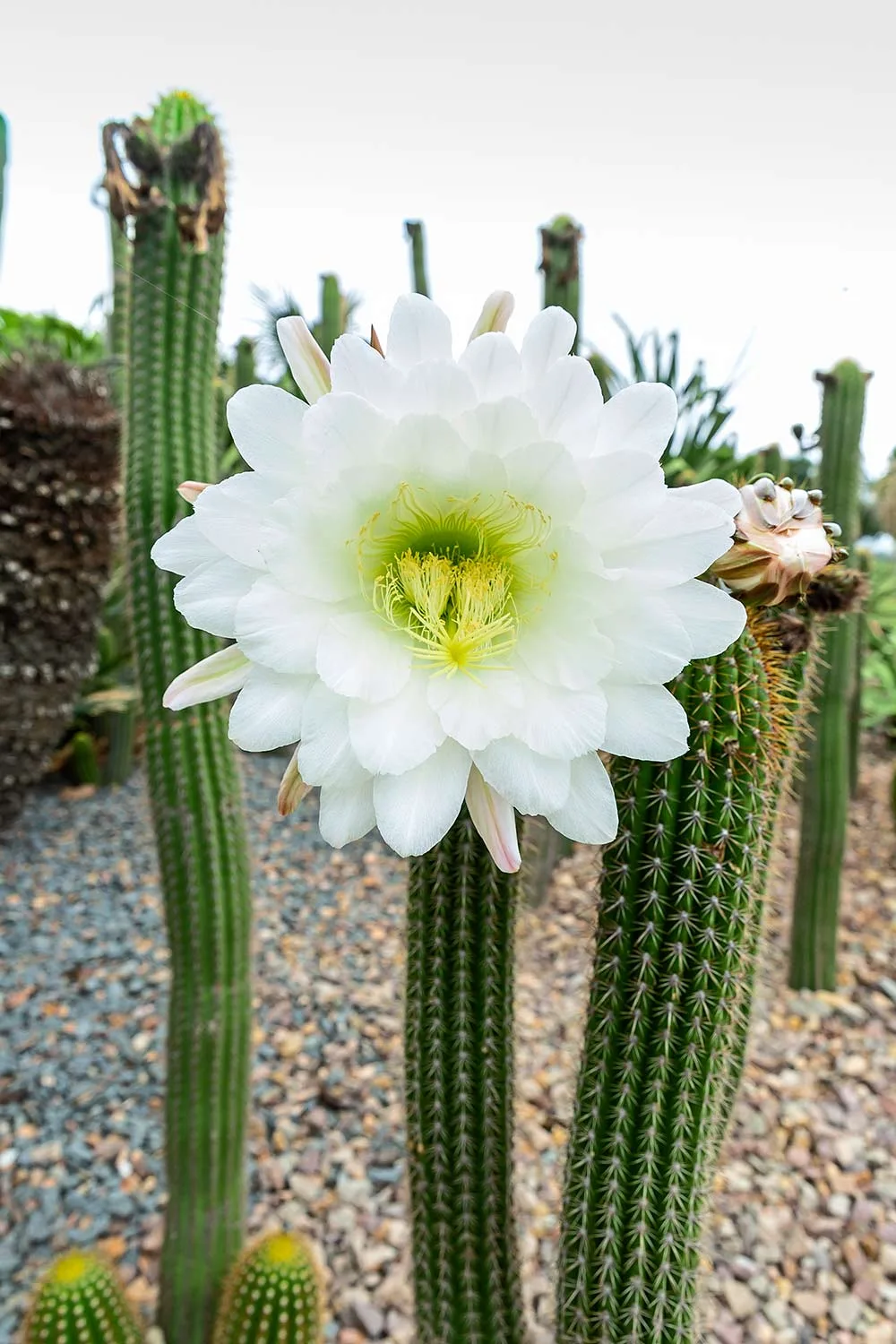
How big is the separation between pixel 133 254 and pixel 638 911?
1095 millimetres

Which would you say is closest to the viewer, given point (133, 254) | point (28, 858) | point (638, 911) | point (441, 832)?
point (441, 832)

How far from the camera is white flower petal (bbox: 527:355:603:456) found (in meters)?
0.39

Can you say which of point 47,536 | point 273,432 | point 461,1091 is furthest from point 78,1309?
point 47,536

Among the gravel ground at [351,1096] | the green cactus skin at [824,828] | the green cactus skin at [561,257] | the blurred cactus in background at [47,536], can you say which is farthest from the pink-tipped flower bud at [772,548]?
the blurred cactus in background at [47,536]

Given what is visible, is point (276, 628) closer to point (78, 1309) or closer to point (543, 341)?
point (543, 341)

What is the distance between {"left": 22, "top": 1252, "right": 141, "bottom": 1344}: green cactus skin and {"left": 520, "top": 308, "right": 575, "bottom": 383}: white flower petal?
4.10 feet

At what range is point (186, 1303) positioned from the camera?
1.28 metres

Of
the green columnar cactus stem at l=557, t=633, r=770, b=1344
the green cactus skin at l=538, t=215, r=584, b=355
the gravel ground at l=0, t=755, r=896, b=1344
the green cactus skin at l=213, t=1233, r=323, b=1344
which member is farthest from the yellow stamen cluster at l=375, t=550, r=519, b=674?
the green cactus skin at l=538, t=215, r=584, b=355

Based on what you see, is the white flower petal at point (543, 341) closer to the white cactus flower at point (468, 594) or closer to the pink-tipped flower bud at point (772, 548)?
the white cactus flower at point (468, 594)

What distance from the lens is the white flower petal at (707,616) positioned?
0.40 m

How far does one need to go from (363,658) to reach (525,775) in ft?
0.30

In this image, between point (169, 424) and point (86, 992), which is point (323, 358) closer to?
point (169, 424)

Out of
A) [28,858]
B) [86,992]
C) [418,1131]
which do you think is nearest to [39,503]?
[28,858]

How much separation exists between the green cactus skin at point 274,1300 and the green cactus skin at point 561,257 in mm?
1815
